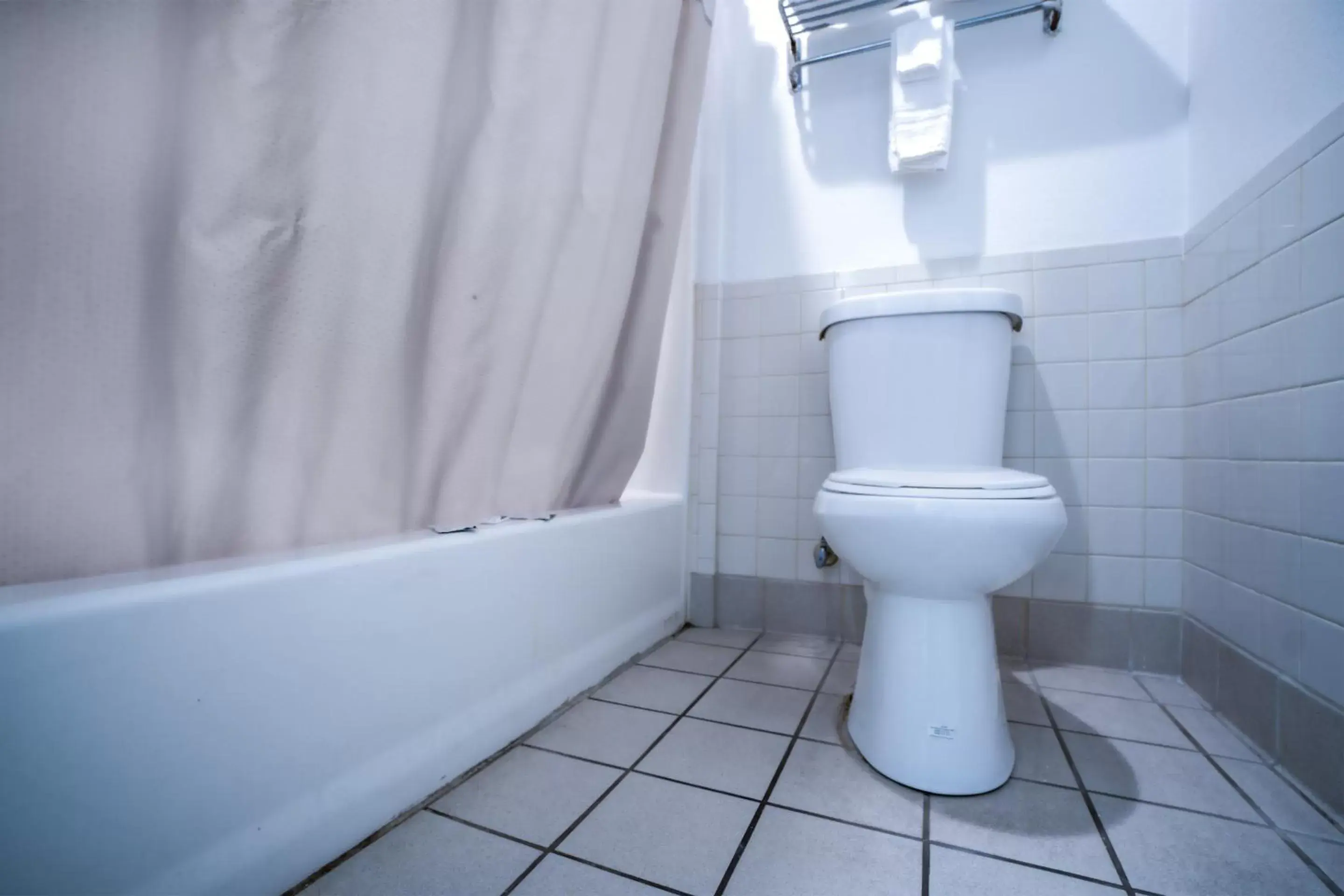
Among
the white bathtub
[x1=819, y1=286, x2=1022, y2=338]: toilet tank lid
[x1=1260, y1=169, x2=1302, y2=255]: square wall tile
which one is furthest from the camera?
[x1=819, y1=286, x2=1022, y2=338]: toilet tank lid

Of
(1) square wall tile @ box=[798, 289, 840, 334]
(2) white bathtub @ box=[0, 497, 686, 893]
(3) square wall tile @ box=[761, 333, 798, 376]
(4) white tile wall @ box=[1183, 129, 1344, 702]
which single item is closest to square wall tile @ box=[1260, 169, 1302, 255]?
→ (4) white tile wall @ box=[1183, 129, 1344, 702]

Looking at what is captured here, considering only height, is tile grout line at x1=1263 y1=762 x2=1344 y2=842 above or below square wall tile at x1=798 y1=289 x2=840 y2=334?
below

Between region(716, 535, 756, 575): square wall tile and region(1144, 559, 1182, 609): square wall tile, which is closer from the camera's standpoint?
region(1144, 559, 1182, 609): square wall tile

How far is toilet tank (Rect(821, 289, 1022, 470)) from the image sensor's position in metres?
1.12

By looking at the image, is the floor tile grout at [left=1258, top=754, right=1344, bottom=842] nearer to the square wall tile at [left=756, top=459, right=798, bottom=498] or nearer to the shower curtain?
the square wall tile at [left=756, top=459, right=798, bottom=498]

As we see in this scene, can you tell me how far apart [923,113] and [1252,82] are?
54 cm

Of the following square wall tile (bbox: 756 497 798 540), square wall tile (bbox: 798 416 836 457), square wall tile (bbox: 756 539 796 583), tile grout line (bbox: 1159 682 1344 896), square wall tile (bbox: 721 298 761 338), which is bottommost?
tile grout line (bbox: 1159 682 1344 896)

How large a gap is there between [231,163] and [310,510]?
37cm

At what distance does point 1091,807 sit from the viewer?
0.75 metres

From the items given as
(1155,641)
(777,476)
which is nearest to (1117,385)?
(1155,641)

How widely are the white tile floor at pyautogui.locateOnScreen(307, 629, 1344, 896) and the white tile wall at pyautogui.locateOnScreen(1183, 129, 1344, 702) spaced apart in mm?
210

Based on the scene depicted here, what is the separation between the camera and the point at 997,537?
0.73 m

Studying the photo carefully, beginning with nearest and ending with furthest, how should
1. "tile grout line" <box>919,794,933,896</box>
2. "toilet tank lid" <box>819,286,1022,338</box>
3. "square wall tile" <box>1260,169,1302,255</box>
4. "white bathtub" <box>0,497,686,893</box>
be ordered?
1. "white bathtub" <box>0,497,686,893</box>
2. "tile grout line" <box>919,794,933,896</box>
3. "square wall tile" <box>1260,169,1302,255</box>
4. "toilet tank lid" <box>819,286,1022,338</box>

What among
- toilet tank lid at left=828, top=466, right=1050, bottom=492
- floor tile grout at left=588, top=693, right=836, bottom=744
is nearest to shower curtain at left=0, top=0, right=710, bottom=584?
floor tile grout at left=588, top=693, right=836, bottom=744
